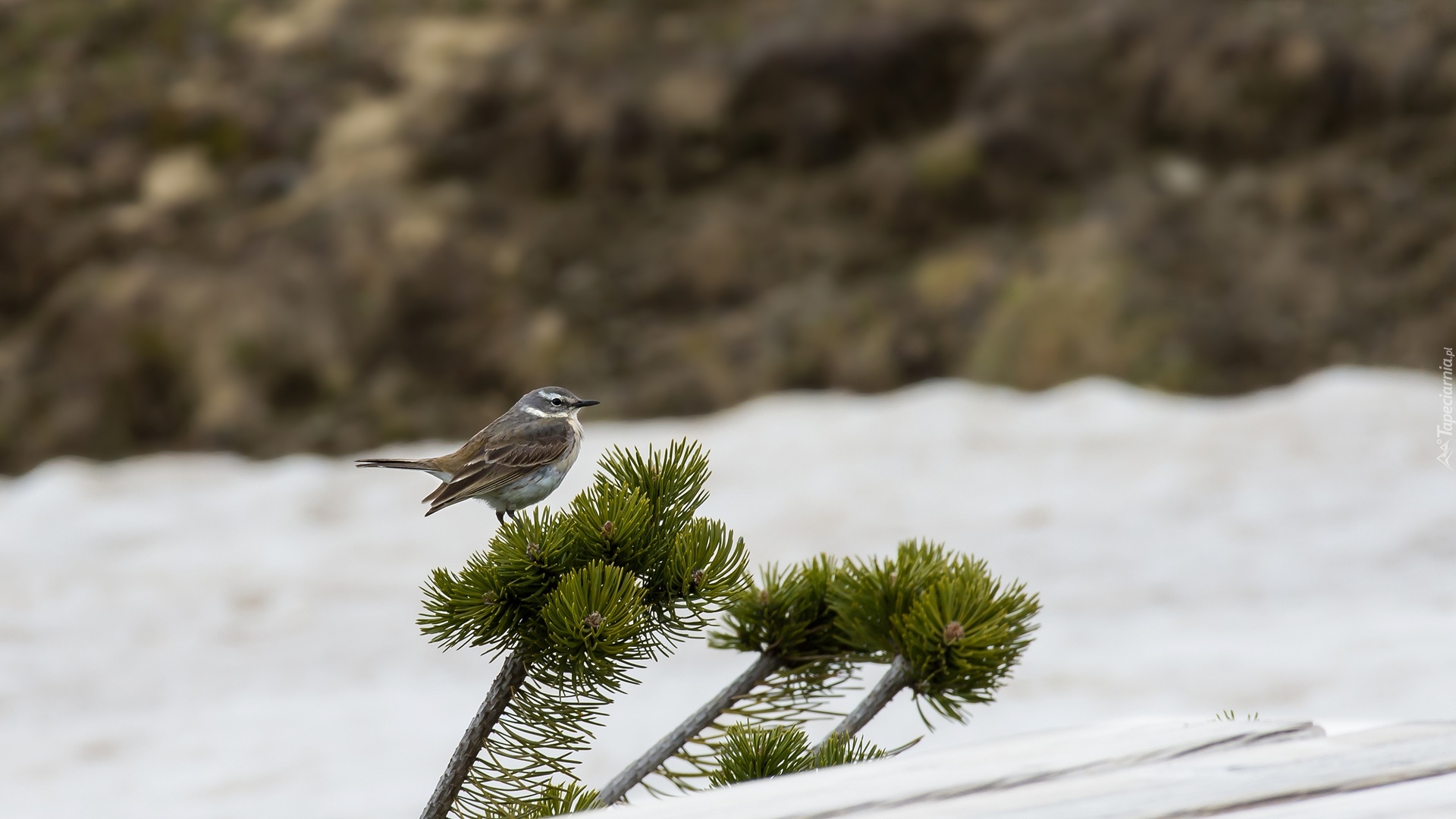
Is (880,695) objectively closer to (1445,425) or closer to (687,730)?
(687,730)

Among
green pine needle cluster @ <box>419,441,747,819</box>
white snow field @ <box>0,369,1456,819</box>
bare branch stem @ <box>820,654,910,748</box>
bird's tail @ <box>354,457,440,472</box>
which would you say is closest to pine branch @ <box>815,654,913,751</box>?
bare branch stem @ <box>820,654,910,748</box>

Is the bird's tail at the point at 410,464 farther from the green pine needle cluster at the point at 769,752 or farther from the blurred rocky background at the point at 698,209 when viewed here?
the blurred rocky background at the point at 698,209

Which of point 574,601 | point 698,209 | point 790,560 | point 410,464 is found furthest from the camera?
point 698,209

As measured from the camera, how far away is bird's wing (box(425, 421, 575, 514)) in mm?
2047

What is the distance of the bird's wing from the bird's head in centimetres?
4

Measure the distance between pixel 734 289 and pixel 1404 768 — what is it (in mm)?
10449

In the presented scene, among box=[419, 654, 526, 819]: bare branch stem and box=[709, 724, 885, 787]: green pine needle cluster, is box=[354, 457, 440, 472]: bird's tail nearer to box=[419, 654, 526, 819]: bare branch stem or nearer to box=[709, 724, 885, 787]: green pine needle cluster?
box=[419, 654, 526, 819]: bare branch stem

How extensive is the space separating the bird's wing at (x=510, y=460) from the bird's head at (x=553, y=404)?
45 millimetres

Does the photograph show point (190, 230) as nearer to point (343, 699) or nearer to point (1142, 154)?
point (343, 699)

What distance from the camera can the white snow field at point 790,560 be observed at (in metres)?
6.21

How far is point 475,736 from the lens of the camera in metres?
1.88

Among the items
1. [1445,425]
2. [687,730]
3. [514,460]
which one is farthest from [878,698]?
[1445,425]

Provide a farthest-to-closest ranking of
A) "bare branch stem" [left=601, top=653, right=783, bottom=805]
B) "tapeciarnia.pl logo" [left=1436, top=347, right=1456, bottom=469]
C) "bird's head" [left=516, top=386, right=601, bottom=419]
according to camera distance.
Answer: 1. "tapeciarnia.pl logo" [left=1436, top=347, right=1456, bottom=469]
2. "bird's head" [left=516, top=386, right=601, bottom=419]
3. "bare branch stem" [left=601, top=653, right=783, bottom=805]

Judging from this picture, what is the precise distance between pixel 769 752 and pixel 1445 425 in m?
8.67
